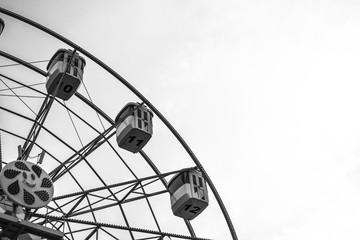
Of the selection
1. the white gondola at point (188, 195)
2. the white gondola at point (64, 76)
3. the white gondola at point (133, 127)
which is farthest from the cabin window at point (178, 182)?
the white gondola at point (64, 76)

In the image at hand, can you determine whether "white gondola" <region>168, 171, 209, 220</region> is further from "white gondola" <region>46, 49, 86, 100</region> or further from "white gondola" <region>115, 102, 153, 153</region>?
"white gondola" <region>46, 49, 86, 100</region>

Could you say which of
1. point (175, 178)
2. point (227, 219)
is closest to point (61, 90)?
point (175, 178)

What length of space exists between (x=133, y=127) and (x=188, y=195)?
2.74 meters

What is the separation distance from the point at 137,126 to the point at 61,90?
8.71ft

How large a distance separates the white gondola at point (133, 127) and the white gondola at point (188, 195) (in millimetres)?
1689

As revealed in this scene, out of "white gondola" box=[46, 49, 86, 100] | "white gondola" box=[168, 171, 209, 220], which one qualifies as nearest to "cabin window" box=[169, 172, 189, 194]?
"white gondola" box=[168, 171, 209, 220]

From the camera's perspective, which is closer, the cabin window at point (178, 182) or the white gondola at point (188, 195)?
the white gondola at point (188, 195)

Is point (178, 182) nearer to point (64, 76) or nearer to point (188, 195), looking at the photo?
point (188, 195)

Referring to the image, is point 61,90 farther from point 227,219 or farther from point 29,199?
point 227,219

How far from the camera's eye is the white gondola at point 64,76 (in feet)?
50.9

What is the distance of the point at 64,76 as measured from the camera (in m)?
15.5

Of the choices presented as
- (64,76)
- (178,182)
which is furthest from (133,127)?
(64,76)

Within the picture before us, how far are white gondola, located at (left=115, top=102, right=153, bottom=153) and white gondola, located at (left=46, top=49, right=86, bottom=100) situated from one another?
6.02ft

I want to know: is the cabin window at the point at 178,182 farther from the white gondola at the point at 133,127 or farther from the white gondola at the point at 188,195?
the white gondola at the point at 133,127
